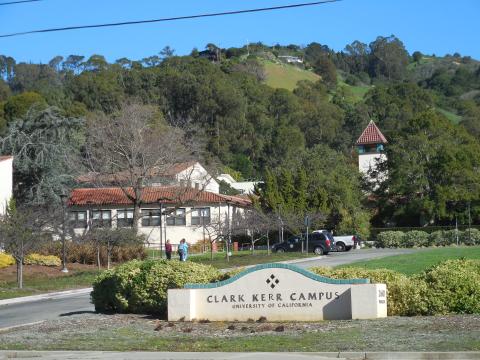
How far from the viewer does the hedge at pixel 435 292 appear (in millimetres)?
16953

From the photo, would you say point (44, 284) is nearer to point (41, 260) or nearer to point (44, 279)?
point (44, 279)

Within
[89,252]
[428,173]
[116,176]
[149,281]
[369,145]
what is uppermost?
[369,145]

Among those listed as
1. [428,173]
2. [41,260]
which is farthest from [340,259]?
[428,173]

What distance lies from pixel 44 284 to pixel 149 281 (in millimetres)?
16406

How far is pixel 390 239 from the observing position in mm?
68688

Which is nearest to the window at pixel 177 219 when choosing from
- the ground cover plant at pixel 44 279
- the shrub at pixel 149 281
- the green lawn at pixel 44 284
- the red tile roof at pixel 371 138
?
the ground cover plant at pixel 44 279

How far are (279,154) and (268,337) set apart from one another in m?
104

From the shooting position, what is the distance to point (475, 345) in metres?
13.0

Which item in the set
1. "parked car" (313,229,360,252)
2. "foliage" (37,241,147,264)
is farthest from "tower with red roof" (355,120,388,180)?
"foliage" (37,241,147,264)

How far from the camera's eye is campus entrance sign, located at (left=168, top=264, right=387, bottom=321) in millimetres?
16875

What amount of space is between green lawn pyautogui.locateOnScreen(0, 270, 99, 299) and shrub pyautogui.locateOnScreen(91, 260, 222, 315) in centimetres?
1146

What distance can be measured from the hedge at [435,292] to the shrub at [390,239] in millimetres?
51397

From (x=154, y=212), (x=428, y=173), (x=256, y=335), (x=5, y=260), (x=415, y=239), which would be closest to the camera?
(x=256, y=335)

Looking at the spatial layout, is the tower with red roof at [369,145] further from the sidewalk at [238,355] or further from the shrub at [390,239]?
the sidewalk at [238,355]
